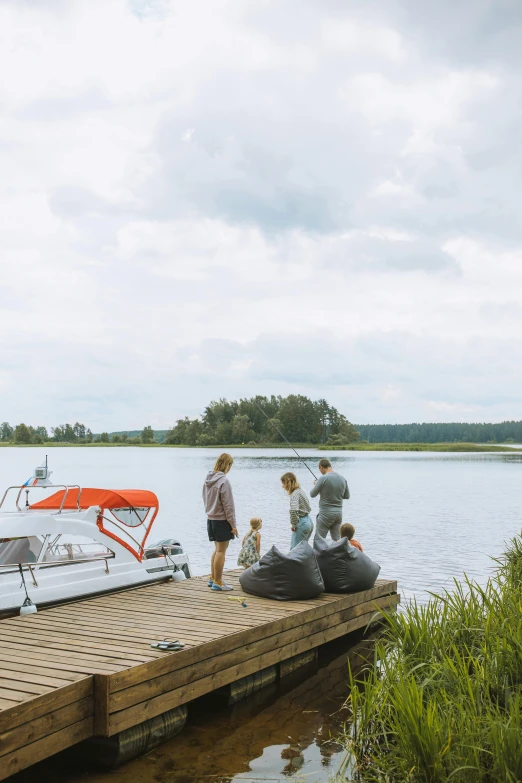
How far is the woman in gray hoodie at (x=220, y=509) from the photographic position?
8117 mm

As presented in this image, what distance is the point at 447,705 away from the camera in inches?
169

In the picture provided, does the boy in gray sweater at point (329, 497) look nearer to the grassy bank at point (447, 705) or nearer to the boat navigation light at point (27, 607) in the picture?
the grassy bank at point (447, 705)

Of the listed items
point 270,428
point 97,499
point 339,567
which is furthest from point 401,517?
point 270,428

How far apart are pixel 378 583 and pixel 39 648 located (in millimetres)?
5297

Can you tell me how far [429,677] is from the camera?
476 centimetres

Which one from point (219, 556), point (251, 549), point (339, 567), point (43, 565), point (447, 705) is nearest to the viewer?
point (447, 705)

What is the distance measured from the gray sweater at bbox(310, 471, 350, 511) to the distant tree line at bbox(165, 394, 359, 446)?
87.0 m

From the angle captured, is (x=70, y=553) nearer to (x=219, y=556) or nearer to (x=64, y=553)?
(x=64, y=553)

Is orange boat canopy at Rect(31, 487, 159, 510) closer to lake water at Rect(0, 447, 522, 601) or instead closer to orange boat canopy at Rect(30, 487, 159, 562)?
orange boat canopy at Rect(30, 487, 159, 562)

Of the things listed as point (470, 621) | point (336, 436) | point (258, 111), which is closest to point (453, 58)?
point (258, 111)

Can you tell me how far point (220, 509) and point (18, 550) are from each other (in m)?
2.21

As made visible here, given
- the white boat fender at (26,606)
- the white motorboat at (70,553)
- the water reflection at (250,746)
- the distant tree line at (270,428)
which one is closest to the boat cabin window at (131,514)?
the white motorboat at (70,553)

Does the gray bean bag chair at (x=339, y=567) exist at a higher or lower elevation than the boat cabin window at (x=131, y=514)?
lower

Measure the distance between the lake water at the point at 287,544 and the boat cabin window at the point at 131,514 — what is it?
2681mm
